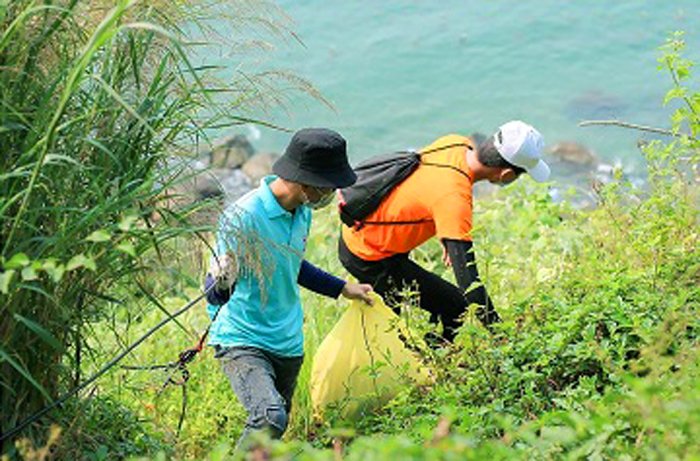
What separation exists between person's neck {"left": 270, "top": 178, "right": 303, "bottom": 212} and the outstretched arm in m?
0.80

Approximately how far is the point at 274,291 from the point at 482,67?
1071 cm

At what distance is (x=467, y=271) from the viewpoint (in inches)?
220

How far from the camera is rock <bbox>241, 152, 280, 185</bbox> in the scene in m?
13.4

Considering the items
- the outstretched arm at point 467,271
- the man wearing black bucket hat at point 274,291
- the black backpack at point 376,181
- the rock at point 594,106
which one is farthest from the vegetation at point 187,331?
the rock at point 594,106

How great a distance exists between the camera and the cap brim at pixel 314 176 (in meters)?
4.95

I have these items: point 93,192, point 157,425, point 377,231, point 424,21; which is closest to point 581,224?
point 377,231

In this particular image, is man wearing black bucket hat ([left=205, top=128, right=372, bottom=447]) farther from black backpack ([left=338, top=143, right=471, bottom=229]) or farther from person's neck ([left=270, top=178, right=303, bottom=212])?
black backpack ([left=338, top=143, right=471, bottom=229])

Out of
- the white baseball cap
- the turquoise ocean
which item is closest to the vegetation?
the white baseball cap

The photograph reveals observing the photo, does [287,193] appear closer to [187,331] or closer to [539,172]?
[187,331]

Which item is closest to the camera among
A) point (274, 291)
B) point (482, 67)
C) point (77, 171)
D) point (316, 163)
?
point (77, 171)

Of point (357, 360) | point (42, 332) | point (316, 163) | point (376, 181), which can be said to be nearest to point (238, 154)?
point (376, 181)

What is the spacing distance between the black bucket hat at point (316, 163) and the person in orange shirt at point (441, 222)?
0.74 meters

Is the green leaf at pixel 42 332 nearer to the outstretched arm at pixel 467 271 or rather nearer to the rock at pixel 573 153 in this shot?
the outstretched arm at pixel 467 271

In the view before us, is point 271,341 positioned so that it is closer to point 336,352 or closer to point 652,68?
point 336,352
